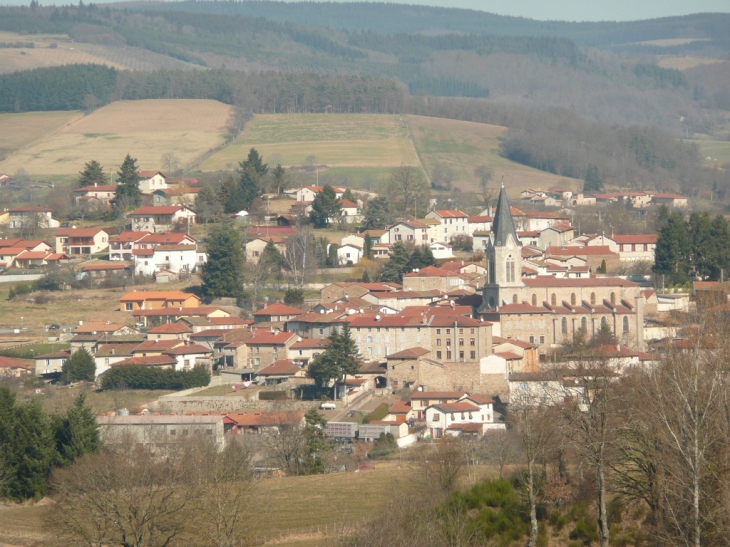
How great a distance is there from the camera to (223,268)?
66750mm

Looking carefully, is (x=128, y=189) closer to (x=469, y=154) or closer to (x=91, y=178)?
(x=91, y=178)

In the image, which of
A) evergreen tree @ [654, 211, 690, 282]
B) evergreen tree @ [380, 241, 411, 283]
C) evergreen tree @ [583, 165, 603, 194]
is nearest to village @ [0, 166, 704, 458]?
evergreen tree @ [380, 241, 411, 283]

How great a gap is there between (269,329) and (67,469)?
21.1 metres

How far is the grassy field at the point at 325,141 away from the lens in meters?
123

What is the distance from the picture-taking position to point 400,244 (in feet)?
230

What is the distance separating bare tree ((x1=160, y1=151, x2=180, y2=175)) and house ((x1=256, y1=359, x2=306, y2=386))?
206ft

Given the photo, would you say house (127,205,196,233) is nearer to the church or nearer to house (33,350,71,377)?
house (33,350,71,377)

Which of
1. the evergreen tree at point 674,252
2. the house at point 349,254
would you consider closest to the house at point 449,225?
the house at point 349,254

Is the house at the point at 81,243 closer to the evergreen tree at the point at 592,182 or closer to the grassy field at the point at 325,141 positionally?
the grassy field at the point at 325,141

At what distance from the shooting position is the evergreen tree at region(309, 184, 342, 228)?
81.9 m

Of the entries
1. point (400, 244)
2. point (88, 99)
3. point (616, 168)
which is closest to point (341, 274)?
point (400, 244)

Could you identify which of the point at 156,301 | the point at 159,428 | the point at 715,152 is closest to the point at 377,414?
the point at 159,428

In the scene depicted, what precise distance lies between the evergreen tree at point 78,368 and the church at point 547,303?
16.9 metres

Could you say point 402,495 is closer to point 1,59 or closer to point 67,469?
point 67,469
